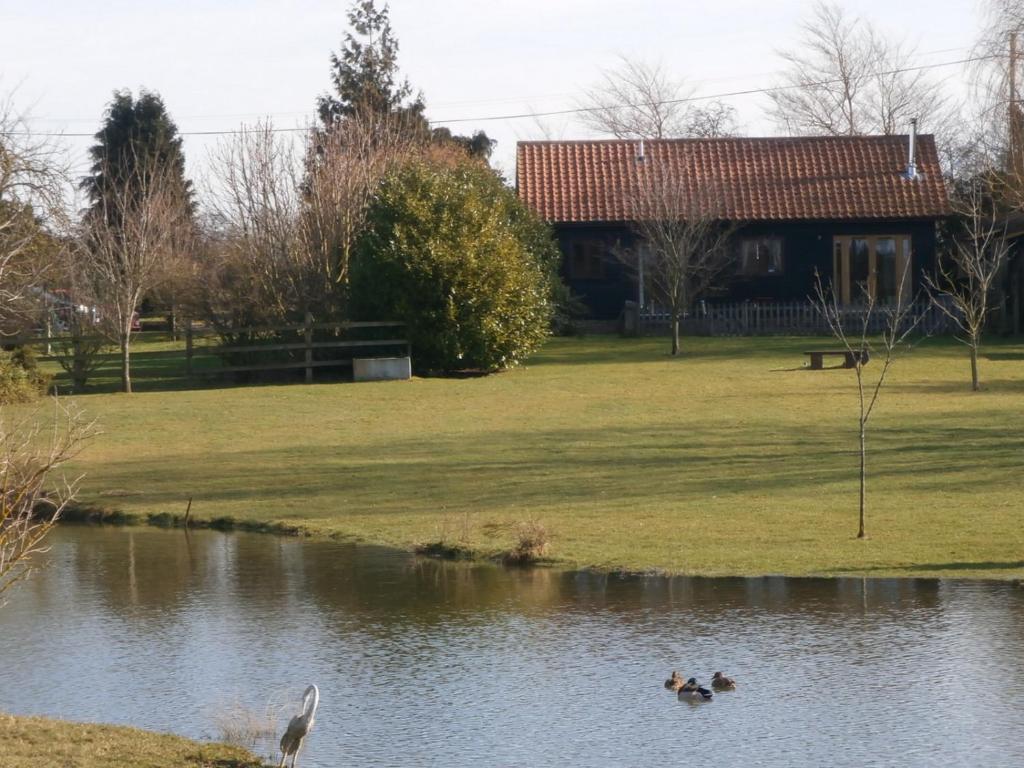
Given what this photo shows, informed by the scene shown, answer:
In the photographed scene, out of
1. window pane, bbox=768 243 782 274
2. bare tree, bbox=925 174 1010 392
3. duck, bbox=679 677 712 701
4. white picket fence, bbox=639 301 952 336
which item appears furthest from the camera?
window pane, bbox=768 243 782 274

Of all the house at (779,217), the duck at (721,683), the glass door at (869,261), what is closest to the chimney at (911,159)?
the house at (779,217)

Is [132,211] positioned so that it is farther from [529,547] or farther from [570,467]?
[529,547]

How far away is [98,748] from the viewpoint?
8.56 metres

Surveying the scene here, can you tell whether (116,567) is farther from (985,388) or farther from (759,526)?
(985,388)

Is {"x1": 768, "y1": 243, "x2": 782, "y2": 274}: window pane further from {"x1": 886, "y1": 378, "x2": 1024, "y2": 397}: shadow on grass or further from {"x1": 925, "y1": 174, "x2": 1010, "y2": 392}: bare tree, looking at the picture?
{"x1": 886, "y1": 378, "x2": 1024, "y2": 397}: shadow on grass

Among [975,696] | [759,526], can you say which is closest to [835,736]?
[975,696]

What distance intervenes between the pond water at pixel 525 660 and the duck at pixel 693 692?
0.09 meters

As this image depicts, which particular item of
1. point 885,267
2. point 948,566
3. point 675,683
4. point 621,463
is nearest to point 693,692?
point 675,683

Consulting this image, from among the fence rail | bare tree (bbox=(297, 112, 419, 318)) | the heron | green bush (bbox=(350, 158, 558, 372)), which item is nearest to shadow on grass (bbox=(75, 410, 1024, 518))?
the heron

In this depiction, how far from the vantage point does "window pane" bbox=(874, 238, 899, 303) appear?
45531 mm

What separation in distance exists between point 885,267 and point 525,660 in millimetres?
36288

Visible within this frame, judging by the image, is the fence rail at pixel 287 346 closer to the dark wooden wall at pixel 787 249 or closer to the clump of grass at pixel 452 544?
the dark wooden wall at pixel 787 249

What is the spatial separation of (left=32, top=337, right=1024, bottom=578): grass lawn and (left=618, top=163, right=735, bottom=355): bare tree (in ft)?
15.7

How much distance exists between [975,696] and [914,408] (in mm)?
17404
